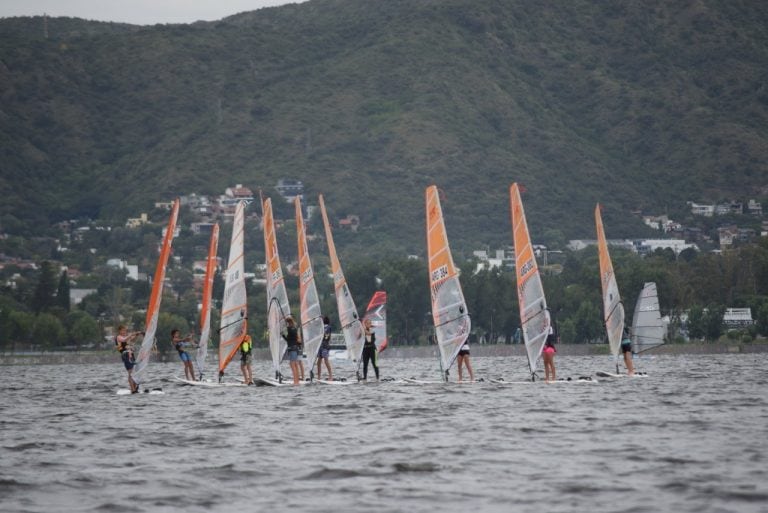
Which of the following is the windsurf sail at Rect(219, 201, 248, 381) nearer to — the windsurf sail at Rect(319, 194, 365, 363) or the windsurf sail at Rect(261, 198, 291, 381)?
the windsurf sail at Rect(261, 198, 291, 381)

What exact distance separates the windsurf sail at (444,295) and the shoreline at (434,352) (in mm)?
84574

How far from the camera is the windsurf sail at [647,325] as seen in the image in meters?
60.6

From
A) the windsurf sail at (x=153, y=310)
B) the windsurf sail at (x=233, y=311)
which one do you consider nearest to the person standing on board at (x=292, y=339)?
the windsurf sail at (x=233, y=311)

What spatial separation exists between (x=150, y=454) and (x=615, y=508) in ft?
34.5

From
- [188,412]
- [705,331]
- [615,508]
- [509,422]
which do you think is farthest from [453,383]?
[705,331]

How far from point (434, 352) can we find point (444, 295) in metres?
108

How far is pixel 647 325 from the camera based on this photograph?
60.8m

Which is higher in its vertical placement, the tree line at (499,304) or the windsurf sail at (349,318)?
the tree line at (499,304)

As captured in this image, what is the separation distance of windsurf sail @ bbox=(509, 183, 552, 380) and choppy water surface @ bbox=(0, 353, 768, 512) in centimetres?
324

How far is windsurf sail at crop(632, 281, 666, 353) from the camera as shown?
60.6 metres

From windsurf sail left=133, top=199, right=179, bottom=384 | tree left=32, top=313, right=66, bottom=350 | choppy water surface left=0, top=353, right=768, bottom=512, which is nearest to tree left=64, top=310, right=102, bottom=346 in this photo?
tree left=32, top=313, right=66, bottom=350

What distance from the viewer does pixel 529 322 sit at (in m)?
47.7

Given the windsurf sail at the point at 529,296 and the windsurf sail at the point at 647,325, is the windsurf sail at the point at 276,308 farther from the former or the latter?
the windsurf sail at the point at 647,325

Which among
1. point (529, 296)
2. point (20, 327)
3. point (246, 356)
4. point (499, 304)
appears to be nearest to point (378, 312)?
point (246, 356)
